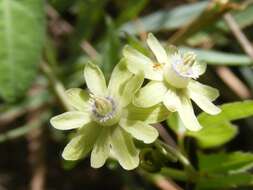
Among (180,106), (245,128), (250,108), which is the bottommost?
(245,128)

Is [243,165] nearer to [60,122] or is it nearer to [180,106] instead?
[180,106]

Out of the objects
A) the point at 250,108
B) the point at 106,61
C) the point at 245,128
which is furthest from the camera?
the point at 245,128

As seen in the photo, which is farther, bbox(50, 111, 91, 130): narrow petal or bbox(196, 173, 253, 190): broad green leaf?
bbox(196, 173, 253, 190): broad green leaf

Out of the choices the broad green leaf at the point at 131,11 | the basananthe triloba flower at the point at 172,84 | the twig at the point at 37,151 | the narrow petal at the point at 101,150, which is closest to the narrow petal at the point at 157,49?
the basananthe triloba flower at the point at 172,84

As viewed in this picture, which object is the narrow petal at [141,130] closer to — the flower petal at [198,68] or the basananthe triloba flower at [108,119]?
the basananthe triloba flower at [108,119]

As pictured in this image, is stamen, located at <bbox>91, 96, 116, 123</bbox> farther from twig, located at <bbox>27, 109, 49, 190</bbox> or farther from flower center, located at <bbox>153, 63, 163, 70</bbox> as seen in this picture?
twig, located at <bbox>27, 109, 49, 190</bbox>

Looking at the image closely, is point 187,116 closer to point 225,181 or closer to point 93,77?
point 93,77

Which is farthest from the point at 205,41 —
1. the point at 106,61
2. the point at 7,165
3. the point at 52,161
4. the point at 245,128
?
the point at 7,165

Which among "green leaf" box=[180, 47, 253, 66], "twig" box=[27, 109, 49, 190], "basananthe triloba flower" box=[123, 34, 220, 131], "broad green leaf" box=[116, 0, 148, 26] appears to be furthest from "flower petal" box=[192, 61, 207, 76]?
"twig" box=[27, 109, 49, 190]
